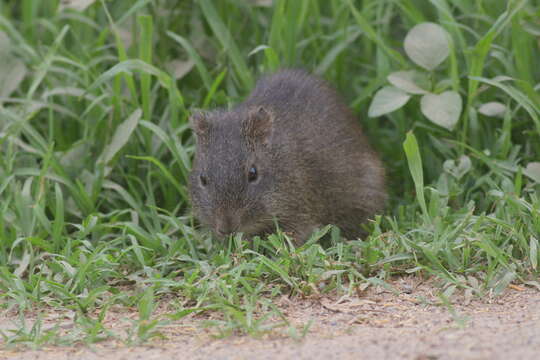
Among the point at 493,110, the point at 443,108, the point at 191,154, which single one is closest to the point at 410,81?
the point at 443,108

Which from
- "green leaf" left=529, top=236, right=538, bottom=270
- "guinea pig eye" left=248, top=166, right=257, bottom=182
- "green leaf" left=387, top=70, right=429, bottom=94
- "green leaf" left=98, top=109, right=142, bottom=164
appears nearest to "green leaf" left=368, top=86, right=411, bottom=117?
"green leaf" left=387, top=70, right=429, bottom=94

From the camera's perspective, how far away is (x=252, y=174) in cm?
485

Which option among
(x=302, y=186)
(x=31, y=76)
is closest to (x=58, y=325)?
(x=302, y=186)

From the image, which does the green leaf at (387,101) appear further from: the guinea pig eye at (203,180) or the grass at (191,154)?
the guinea pig eye at (203,180)

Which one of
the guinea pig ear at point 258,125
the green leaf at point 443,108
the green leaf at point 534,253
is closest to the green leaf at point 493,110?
the green leaf at point 443,108

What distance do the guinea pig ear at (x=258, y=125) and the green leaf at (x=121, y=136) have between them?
915mm

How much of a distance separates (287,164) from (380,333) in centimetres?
166

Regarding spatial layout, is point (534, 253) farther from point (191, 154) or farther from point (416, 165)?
point (191, 154)

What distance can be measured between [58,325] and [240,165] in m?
1.44

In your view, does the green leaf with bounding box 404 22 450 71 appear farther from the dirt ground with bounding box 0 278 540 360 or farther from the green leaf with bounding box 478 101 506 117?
the dirt ground with bounding box 0 278 540 360

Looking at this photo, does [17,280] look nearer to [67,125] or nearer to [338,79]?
[67,125]

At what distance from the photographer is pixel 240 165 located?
480 cm

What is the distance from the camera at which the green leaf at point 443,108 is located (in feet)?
17.2

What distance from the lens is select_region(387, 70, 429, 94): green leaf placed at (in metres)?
5.41
